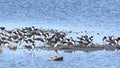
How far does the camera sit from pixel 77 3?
8156 centimetres

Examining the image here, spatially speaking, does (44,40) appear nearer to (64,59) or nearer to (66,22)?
(64,59)

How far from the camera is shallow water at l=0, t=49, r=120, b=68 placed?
43438mm

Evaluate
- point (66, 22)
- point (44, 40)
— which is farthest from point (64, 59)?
point (66, 22)

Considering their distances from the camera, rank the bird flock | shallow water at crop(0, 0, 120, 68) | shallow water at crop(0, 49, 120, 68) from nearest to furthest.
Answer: shallow water at crop(0, 49, 120, 68)
shallow water at crop(0, 0, 120, 68)
the bird flock

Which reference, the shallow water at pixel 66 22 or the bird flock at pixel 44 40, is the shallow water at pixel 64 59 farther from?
the bird flock at pixel 44 40

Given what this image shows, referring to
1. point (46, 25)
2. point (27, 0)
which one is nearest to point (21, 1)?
point (27, 0)

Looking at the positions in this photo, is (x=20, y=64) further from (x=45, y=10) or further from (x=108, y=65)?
(x=45, y=10)

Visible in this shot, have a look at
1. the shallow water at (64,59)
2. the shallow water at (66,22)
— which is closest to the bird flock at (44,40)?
the shallow water at (66,22)

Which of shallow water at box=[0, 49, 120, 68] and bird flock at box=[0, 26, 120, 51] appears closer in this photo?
shallow water at box=[0, 49, 120, 68]

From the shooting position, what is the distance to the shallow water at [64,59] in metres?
43.4

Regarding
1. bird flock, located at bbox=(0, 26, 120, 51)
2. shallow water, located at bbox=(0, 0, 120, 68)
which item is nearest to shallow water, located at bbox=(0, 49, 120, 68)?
shallow water, located at bbox=(0, 0, 120, 68)

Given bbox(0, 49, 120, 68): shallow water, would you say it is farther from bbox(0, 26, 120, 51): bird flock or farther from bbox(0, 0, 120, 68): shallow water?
bbox(0, 26, 120, 51): bird flock

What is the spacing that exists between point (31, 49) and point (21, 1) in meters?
35.7

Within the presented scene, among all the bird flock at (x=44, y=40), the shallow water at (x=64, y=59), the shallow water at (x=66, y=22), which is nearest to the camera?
the shallow water at (x=64, y=59)
